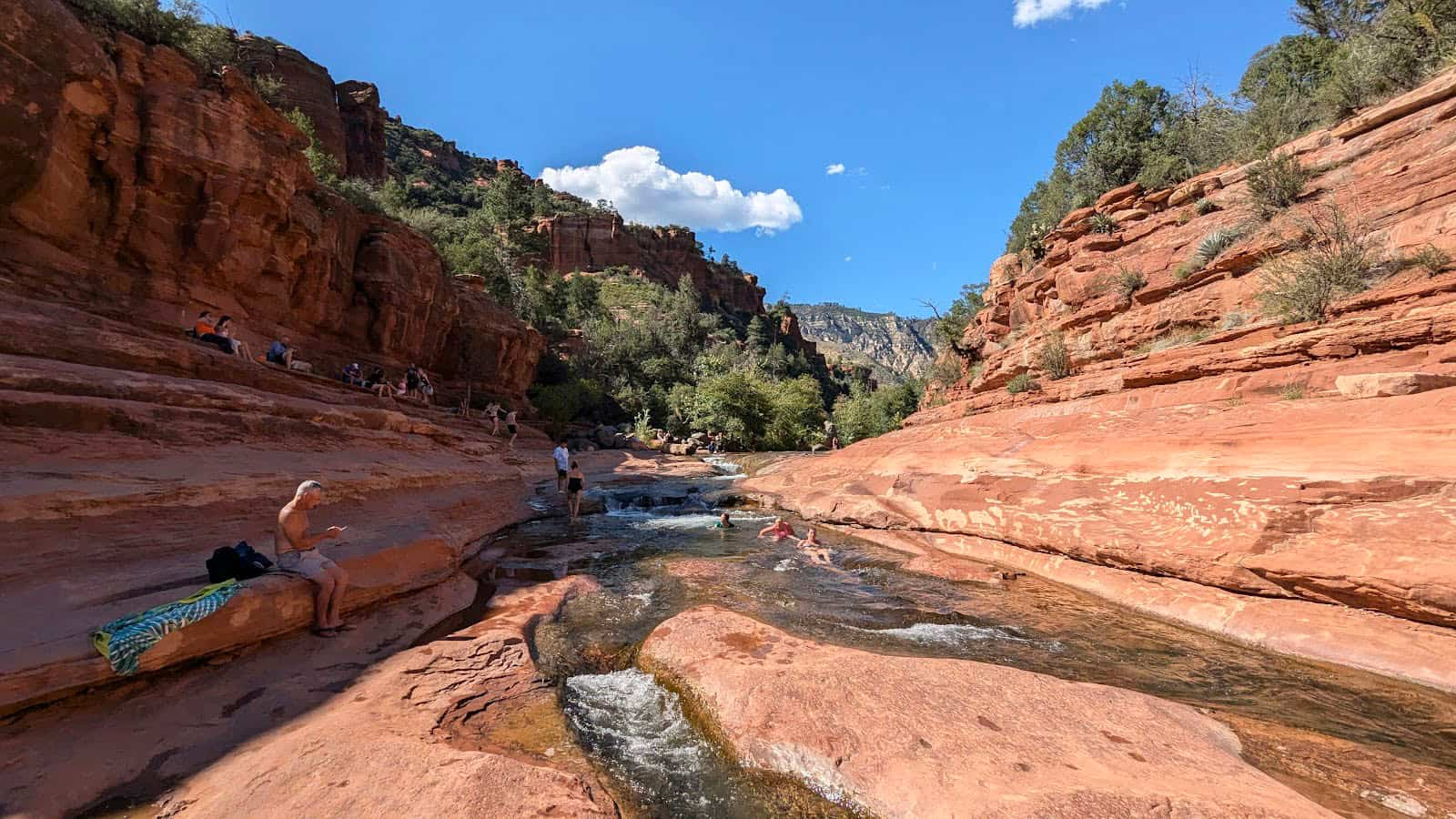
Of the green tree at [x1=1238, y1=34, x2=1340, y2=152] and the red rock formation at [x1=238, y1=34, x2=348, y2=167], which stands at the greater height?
the red rock formation at [x1=238, y1=34, x2=348, y2=167]

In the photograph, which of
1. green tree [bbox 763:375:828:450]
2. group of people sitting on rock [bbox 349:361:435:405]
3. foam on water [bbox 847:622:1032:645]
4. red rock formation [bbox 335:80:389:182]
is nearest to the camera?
foam on water [bbox 847:622:1032:645]

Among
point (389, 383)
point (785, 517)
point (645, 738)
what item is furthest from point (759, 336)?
point (645, 738)

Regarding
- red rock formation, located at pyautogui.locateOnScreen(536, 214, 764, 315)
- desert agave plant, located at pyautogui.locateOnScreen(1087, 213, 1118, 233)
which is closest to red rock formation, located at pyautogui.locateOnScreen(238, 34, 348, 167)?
red rock formation, located at pyautogui.locateOnScreen(536, 214, 764, 315)

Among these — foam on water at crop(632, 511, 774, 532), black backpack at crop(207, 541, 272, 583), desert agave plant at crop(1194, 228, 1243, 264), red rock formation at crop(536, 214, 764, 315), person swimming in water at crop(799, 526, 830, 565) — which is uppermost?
red rock formation at crop(536, 214, 764, 315)

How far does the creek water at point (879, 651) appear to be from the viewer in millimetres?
3264

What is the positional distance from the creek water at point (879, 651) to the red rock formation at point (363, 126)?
61.8 m

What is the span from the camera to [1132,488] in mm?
6789

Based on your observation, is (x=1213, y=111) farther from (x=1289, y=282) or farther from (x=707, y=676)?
(x=707, y=676)

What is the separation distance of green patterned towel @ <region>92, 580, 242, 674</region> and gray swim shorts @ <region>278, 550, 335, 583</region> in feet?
2.04

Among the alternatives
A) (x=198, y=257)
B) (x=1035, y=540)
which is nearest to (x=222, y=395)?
(x=198, y=257)

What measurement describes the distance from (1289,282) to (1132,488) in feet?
18.6

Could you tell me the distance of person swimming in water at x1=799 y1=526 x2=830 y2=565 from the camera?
8.80 meters

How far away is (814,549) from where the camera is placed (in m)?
9.14

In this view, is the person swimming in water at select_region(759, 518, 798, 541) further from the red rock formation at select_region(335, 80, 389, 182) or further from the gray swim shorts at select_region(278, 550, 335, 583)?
the red rock formation at select_region(335, 80, 389, 182)
